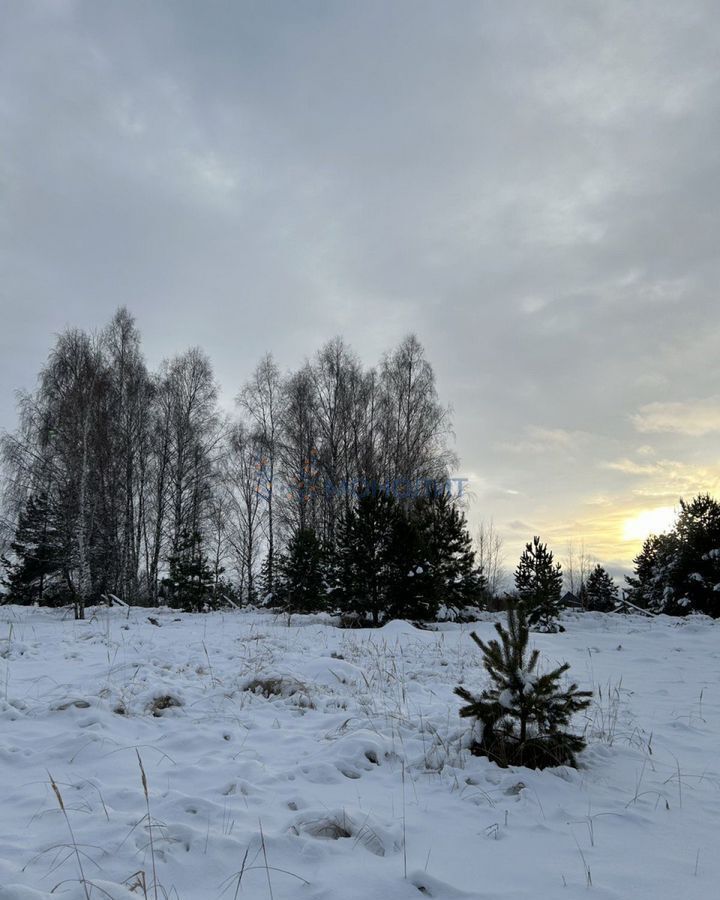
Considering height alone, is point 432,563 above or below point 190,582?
above

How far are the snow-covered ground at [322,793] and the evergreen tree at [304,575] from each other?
402 inches

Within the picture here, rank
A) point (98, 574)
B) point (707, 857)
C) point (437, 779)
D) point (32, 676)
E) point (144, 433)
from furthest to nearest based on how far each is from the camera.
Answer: point (144, 433) → point (98, 574) → point (32, 676) → point (437, 779) → point (707, 857)

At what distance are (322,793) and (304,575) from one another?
14.0 meters

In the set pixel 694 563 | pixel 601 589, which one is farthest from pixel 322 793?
pixel 601 589

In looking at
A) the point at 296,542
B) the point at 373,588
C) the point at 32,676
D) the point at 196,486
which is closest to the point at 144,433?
the point at 196,486

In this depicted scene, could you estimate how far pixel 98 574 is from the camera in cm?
1800

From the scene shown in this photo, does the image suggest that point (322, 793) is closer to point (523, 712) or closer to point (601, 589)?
point (523, 712)

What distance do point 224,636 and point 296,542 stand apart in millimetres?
7034

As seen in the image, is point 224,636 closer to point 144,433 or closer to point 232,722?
point 232,722

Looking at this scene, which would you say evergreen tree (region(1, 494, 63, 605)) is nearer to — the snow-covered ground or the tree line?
the tree line

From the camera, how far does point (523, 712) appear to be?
11.8 feet

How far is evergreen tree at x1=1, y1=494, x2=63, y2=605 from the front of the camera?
1516 centimetres

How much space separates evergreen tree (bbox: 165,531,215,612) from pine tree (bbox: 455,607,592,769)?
1510 cm

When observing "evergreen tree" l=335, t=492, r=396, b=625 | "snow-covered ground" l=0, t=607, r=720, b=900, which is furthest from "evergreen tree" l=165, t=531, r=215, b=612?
"snow-covered ground" l=0, t=607, r=720, b=900
